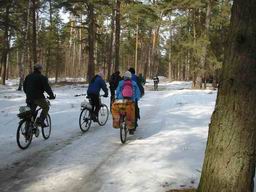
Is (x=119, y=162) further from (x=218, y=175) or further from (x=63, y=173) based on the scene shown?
(x=218, y=175)

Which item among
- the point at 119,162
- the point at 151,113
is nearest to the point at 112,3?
the point at 151,113

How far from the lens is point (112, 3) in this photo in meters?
36.7

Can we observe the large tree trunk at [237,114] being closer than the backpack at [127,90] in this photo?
Yes

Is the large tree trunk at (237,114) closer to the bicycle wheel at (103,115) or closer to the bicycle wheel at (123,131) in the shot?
the bicycle wheel at (123,131)

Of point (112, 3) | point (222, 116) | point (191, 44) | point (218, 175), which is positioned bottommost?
point (218, 175)

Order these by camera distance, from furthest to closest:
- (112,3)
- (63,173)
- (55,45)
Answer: (55,45)
(112,3)
(63,173)

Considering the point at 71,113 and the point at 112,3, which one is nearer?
the point at 71,113

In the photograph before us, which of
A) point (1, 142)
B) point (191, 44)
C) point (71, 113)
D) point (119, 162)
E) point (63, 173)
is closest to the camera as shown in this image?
point (63, 173)

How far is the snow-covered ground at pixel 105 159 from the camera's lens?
7.18 m

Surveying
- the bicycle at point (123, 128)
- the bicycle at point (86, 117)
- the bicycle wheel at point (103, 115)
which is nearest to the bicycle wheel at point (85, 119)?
the bicycle at point (86, 117)

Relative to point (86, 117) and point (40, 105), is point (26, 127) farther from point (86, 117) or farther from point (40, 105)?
point (86, 117)

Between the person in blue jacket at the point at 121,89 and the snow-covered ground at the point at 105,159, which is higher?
the person in blue jacket at the point at 121,89

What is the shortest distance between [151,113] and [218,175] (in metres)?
12.0

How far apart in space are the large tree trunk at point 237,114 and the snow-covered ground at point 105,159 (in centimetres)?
157
